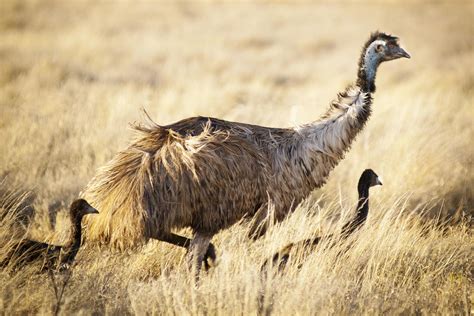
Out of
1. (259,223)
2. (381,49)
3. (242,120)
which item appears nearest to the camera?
(259,223)

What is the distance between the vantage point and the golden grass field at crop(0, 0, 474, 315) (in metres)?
4.82

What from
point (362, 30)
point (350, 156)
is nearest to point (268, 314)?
point (350, 156)

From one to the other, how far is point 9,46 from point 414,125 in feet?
30.9

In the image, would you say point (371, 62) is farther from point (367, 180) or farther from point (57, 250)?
point (57, 250)

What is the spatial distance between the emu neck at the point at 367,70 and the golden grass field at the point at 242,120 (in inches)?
40.9

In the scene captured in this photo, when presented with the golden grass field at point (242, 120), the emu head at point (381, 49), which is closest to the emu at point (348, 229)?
the golden grass field at point (242, 120)

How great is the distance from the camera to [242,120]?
1047 centimetres

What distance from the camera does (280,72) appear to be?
1716 centimetres

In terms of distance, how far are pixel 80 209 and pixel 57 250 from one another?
53 cm

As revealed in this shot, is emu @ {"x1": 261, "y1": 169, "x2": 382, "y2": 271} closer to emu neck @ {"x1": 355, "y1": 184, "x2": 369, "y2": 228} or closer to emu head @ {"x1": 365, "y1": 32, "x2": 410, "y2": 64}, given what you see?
emu neck @ {"x1": 355, "y1": 184, "x2": 369, "y2": 228}

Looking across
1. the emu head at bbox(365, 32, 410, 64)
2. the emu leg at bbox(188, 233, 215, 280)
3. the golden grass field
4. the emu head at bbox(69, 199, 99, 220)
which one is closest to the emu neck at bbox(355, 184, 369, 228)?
the golden grass field

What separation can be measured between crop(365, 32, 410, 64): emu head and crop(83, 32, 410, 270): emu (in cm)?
59

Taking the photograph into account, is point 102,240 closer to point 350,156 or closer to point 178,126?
point 178,126

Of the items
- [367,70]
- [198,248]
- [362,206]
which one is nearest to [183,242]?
[198,248]
